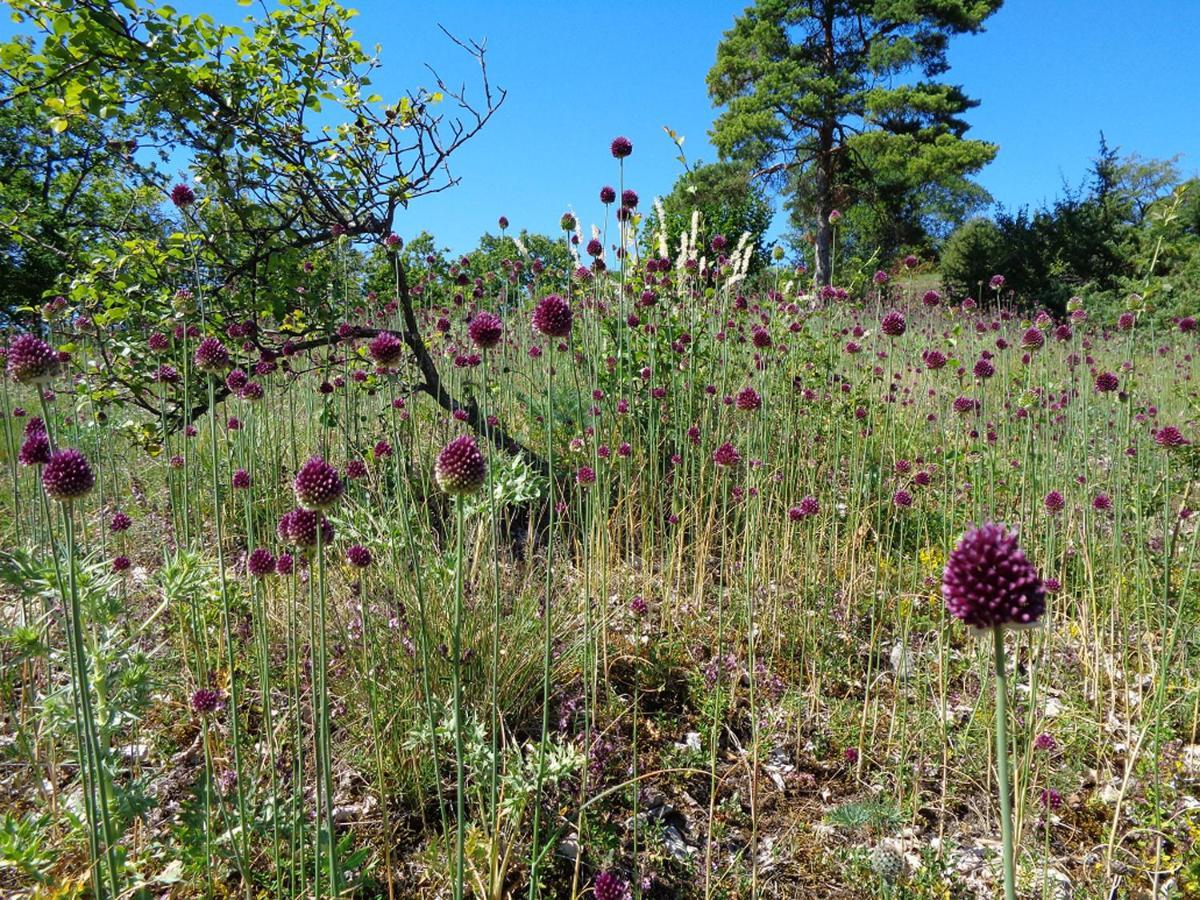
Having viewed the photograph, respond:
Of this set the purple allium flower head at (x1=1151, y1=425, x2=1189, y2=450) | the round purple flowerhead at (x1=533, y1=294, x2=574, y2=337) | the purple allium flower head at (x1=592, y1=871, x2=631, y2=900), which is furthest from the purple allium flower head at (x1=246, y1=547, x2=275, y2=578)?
the purple allium flower head at (x1=1151, y1=425, x2=1189, y2=450)

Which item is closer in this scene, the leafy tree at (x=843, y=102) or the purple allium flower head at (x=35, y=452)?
the purple allium flower head at (x=35, y=452)

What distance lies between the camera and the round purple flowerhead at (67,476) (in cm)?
141

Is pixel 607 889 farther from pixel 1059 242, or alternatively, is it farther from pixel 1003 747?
pixel 1059 242

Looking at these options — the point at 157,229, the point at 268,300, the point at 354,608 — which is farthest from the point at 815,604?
the point at 157,229

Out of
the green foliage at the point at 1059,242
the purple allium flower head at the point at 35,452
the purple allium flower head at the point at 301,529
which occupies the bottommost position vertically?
the purple allium flower head at the point at 301,529

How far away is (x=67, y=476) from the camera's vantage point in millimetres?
1436

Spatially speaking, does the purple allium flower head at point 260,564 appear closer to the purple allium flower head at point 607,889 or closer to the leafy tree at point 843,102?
the purple allium flower head at point 607,889

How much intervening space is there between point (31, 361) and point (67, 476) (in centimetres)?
56

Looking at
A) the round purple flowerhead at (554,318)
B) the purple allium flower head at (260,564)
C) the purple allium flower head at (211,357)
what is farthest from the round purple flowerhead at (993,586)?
the purple allium flower head at (211,357)

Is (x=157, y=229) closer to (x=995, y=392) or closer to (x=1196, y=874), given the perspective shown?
(x=1196, y=874)

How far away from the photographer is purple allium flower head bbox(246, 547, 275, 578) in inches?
70.2

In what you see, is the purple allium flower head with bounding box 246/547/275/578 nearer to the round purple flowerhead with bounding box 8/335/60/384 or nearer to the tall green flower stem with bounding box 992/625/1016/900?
the round purple flowerhead with bounding box 8/335/60/384

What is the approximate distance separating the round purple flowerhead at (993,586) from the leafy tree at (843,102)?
17.1 meters

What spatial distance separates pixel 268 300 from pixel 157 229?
46.3 inches
